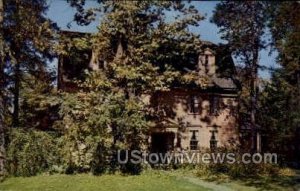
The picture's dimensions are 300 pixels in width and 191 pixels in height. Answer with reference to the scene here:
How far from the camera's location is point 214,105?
35.1 meters

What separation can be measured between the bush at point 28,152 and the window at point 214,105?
15.4m

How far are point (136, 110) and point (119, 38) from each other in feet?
15.8

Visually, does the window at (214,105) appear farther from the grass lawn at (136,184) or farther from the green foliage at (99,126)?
the grass lawn at (136,184)

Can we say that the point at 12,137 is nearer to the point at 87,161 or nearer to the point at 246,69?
the point at 87,161

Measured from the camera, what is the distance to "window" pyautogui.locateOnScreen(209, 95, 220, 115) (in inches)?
1375

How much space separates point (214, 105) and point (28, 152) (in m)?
17.2

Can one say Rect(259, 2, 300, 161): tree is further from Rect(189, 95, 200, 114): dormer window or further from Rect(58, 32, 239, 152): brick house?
Rect(189, 95, 200, 114): dormer window

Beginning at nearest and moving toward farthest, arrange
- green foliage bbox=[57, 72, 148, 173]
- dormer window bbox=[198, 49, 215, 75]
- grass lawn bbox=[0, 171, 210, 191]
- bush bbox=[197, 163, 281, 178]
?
grass lawn bbox=[0, 171, 210, 191] < green foliage bbox=[57, 72, 148, 173] < bush bbox=[197, 163, 281, 178] < dormer window bbox=[198, 49, 215, 75]

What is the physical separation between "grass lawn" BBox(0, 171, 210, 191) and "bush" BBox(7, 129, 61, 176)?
3.42 ft

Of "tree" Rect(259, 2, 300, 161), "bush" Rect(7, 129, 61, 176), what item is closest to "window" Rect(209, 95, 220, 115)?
"tree" Rect(259, 2, 300, 161)

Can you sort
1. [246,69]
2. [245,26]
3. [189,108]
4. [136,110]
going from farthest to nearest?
[189,108], [246,69], [245,26], [136,110]

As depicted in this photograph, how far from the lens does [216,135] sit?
114ft

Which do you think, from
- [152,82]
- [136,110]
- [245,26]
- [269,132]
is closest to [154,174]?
[136,110]

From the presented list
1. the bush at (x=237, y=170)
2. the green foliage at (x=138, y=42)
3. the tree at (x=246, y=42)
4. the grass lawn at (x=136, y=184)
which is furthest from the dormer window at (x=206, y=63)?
the grass lawn at (x=136, y=184)
